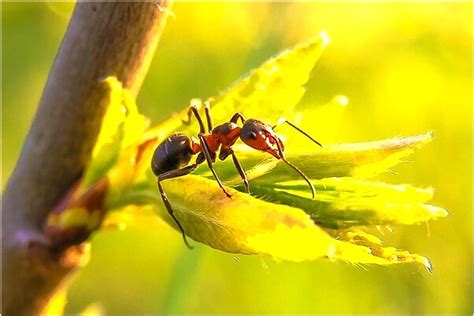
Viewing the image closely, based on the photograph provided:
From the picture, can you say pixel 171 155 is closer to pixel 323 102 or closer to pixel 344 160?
pixel 344 160

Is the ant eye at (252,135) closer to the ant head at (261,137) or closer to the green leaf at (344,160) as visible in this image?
the ant head at (261,137)

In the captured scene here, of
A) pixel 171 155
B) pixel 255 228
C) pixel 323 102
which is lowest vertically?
pixel 255 228

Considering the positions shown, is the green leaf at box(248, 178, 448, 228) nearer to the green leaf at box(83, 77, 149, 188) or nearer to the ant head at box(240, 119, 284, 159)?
the ant head at box(240, 119, 284, 159)

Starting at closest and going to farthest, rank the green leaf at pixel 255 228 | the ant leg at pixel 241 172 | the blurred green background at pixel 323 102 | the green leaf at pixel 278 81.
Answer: the green leaf at pixel 255 228
the ant leg at pixel 241 172
the green leaf at pixel 278 81
the blurred green background at pixel 323 102

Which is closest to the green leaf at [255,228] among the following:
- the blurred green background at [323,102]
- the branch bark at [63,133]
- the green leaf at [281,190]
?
the green leaf at [281,190]

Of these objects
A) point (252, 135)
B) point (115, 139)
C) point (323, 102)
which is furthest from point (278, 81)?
point (323, 102)

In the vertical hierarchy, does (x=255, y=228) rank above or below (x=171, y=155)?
below

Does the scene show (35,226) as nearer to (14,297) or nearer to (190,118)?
(14,297)
